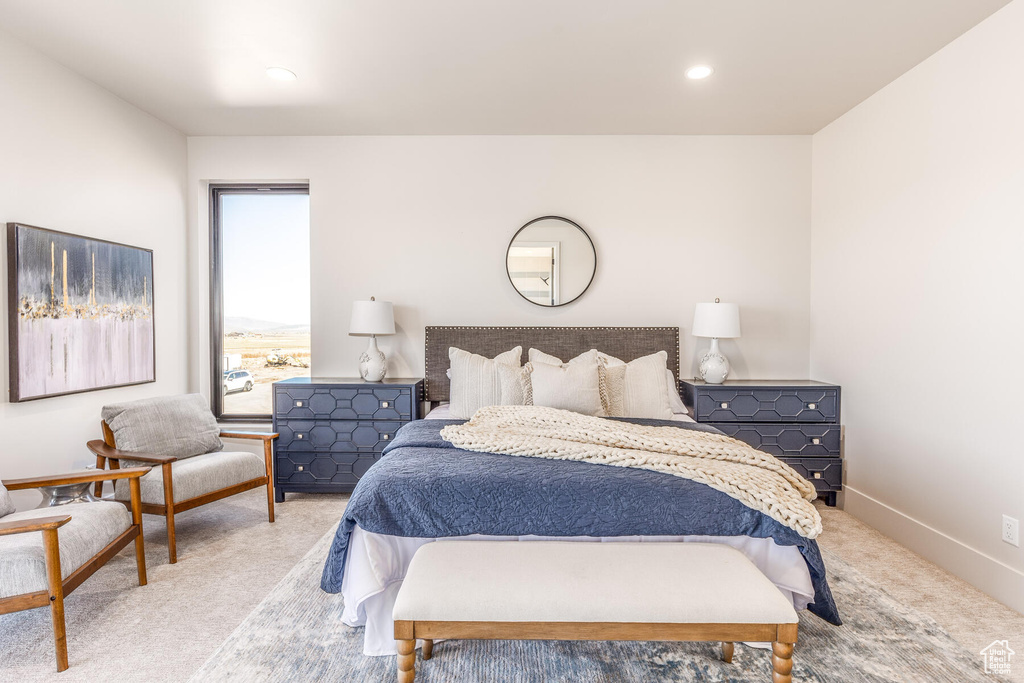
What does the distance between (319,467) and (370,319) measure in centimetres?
108

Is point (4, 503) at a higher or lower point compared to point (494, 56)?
lower

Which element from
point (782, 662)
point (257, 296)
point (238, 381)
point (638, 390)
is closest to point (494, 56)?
point (638, 390)

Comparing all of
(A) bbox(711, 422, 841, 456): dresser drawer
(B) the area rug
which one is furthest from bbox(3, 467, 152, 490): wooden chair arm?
(A) bbox(711, 422, 841, 456): dresser drawer

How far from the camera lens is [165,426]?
120 inches

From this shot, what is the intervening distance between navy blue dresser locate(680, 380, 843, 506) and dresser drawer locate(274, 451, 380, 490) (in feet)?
7.72

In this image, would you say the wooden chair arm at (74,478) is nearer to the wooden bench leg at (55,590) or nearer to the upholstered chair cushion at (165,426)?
the wooden bench leg at (55,590)

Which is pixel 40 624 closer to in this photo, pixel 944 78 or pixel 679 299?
pixel 679 299

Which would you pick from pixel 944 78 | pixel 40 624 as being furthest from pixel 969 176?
pixel 40 624

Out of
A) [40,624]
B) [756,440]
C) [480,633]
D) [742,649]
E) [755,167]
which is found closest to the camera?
[480,633]

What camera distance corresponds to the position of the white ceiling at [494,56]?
94.9 inches

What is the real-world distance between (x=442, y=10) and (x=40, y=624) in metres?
3.09

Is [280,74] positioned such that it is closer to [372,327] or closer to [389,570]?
[372,327]

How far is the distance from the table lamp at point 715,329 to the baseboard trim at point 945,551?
3.78 ft

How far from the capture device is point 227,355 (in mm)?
4270
